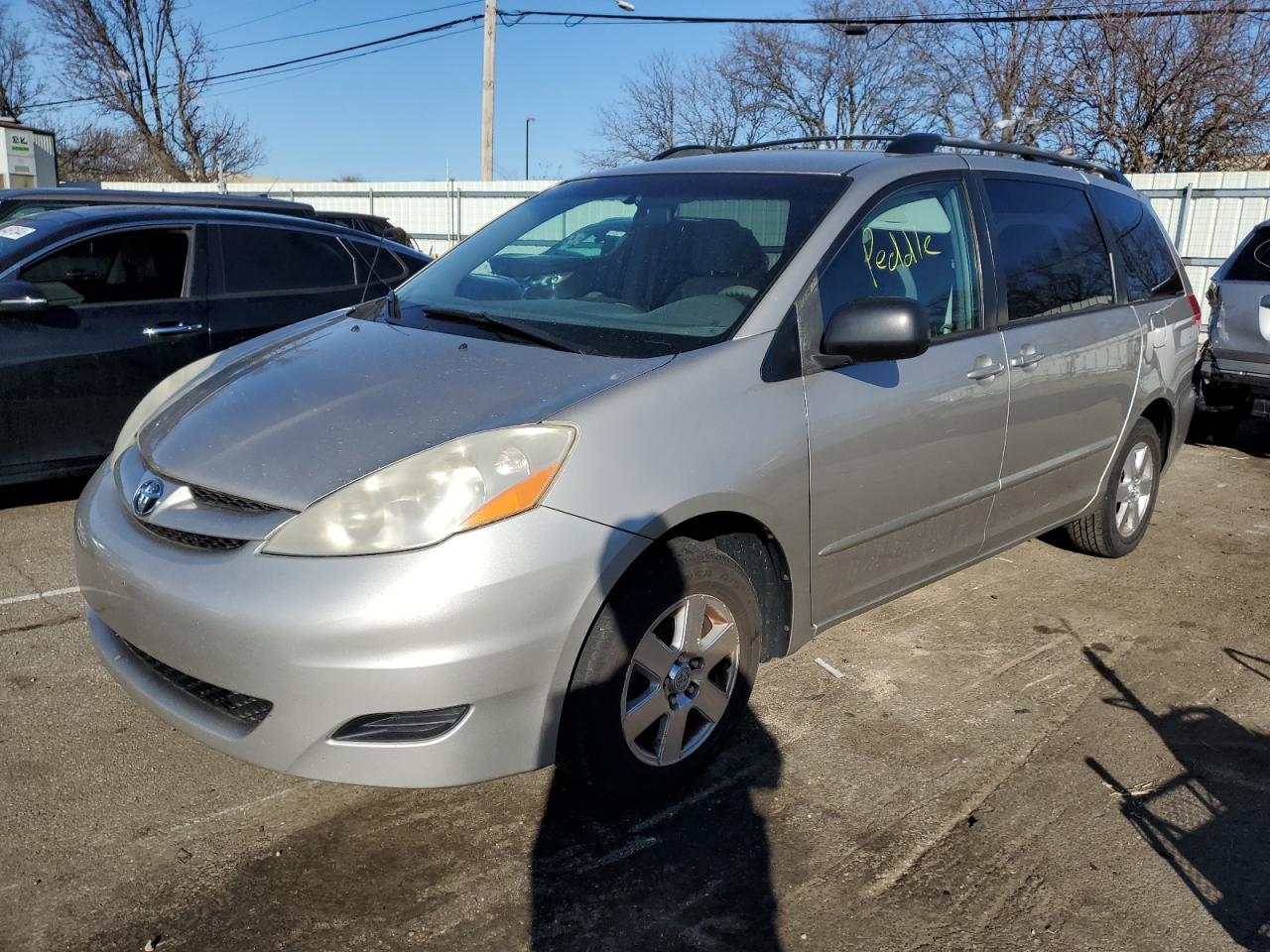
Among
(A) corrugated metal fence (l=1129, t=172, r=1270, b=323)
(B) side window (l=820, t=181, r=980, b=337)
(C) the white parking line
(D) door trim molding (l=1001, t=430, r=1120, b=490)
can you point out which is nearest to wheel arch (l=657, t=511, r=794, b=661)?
(B) side window (l=820, t=181, r=980, b=337)

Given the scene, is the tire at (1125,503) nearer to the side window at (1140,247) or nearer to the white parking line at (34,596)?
the side window at (1140,247)

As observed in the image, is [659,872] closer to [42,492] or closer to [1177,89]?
[42,492]

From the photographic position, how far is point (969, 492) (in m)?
3.76

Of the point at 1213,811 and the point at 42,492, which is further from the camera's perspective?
the point at 42,492

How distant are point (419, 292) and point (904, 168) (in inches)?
70.4

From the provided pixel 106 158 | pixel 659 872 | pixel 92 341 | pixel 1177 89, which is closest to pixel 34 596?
pixel 92 341

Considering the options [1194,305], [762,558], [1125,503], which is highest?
[1194,305]

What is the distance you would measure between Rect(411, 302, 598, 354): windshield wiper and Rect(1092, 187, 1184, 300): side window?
2959 millimetres

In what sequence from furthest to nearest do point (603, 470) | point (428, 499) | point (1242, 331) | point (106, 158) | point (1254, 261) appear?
point (106, 158), point (1254, 261), point (1242, 331), point (603, 470), point (428, 499)

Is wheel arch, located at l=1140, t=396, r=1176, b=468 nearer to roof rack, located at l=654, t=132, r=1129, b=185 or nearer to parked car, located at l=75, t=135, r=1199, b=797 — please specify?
parked car, located at l=75, t=135, r=1199, b=797

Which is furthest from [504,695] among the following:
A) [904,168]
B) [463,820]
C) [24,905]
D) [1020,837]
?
[904,168]

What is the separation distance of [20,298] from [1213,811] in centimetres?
→ 539

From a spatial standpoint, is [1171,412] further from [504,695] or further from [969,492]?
[504,695]

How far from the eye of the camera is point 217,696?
8.36 feet
